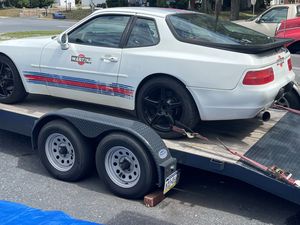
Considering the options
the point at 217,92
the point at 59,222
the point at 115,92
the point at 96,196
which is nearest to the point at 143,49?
the point at 115,92

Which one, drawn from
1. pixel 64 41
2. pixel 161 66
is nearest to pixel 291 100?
pixel 161 66

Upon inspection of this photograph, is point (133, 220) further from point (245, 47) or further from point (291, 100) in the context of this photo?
point (291, 100)

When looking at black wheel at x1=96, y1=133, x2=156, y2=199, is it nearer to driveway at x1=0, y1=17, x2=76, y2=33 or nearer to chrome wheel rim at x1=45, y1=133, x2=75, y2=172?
chrome wheel rim at x1=45, y1=133, x2=75, y2=172

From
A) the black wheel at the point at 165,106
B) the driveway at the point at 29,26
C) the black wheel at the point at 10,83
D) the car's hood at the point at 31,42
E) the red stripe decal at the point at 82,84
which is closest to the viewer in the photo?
the black wheel at the point at 165,106

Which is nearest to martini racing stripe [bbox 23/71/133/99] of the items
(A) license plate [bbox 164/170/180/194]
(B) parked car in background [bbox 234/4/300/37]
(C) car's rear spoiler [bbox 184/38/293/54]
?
(C) car's rear spoiler [bbox 184/38/293/54]

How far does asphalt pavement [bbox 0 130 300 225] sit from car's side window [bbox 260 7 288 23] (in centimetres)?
1150

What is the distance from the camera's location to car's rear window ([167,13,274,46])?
459cm

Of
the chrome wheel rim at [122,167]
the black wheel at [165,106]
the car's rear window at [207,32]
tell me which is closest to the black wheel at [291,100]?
the car's rear window at [207,32]

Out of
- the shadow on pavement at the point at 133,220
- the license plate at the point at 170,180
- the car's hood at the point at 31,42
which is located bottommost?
the shadow on pavement at the point at 133,220

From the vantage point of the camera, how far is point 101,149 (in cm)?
443

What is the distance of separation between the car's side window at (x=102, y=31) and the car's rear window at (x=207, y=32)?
56cm

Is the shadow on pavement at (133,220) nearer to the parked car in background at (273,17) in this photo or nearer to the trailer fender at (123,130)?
the trailer fender at (123,130)

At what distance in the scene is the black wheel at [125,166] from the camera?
13.7ft

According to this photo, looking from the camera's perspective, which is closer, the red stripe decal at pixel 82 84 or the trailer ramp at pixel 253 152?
the trailer ramp at pixel 253 152
